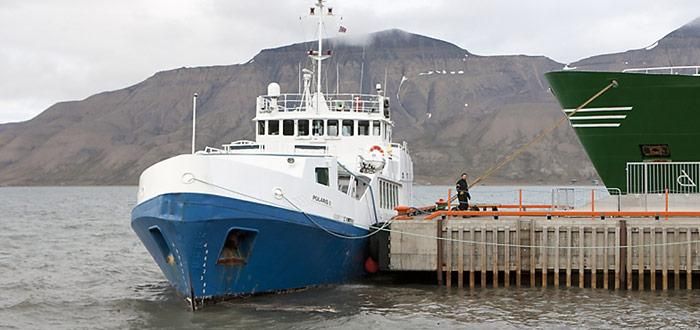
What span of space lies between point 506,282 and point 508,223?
1561 millimetres

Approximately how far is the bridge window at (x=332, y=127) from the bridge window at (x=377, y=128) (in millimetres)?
1402

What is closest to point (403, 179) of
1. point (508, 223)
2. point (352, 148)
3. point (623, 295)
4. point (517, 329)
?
point (352, 148)

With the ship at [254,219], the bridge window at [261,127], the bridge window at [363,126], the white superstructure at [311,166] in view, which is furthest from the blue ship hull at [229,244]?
the bridge window at [261,127]

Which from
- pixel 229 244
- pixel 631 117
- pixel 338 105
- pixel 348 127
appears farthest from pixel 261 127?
pixel 631 117

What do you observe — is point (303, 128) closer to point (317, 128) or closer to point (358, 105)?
point (317, 128)

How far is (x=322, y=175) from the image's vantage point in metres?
23.1

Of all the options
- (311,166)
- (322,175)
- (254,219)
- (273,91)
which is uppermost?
(273,91)

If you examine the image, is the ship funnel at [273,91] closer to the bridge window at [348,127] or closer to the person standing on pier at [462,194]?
the bridge window at [348,127]

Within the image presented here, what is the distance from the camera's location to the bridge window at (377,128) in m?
30.2

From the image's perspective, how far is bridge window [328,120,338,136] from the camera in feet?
96.5

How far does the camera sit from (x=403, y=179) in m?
32.4

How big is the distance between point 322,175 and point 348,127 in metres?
6.84

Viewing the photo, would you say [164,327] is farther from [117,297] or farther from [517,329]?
[517,329]

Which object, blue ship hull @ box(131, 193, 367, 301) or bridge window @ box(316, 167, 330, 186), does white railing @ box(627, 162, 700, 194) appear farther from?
blue ship hull @ box(131, 193, 367, 301)
